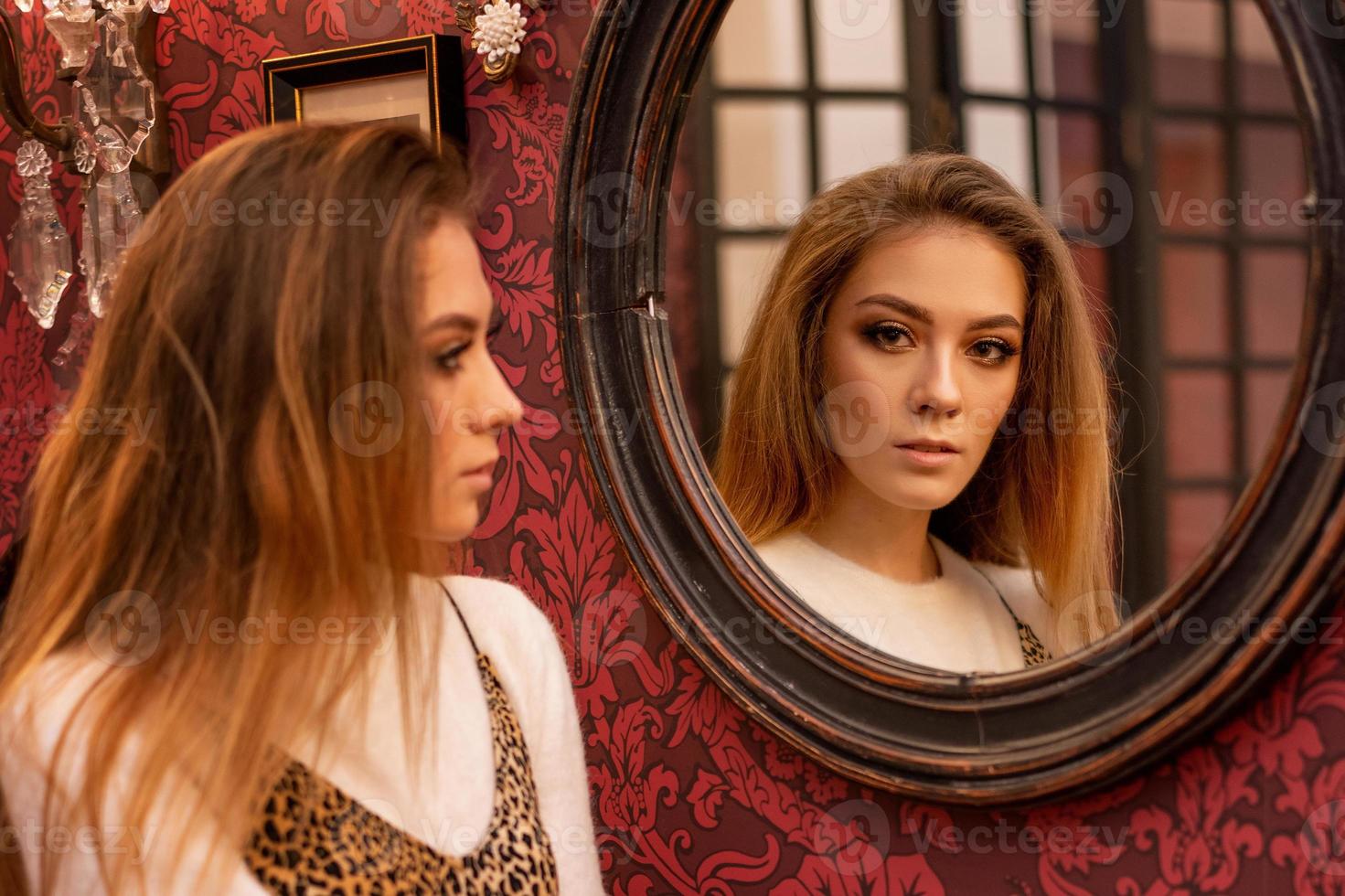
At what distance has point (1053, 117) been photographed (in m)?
1.24

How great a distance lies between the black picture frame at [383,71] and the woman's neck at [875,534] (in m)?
0.68

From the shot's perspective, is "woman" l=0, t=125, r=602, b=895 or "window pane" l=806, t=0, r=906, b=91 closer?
"woman" l=0, t=125, r=602, b=895

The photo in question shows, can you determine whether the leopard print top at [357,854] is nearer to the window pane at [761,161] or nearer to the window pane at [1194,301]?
the window pane at [761,161]

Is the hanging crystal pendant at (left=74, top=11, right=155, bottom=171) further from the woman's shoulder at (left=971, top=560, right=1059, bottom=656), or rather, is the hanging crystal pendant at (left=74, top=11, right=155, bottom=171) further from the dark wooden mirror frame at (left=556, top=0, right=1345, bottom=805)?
the woman's shoulder at (left=971, top=560, right=1059, bottom=656)

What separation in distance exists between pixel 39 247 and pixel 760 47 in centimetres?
110

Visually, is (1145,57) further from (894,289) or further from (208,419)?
(208,419)

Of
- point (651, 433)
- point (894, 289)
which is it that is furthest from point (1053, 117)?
point (651, 433)

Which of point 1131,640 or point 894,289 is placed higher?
point 894,289

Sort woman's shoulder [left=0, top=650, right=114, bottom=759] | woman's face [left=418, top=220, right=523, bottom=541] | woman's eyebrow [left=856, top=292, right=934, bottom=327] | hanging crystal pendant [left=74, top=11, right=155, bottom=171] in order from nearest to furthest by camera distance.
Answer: woman's shoulder [left=0, top=650, right=114, bottom=759] → woman's face [left=418, top=220, right=523, bottom=541] → woman's eyebrow [left=856, top=292, right=934, bottom=327] → hanging crystal pendant [left=74, top=11, right=155, bottom=171]

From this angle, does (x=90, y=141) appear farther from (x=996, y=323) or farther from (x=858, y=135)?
(x=996, y=323)

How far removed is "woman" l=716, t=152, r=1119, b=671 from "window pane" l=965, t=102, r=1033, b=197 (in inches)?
0.7

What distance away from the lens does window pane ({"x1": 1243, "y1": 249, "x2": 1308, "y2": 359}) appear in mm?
1142

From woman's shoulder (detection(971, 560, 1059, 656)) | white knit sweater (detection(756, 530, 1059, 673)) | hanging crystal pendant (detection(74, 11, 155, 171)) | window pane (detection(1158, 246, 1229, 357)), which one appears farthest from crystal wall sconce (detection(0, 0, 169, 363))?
window pane (detection(1158, 246, 1229, 357))

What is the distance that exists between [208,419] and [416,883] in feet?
1.43
